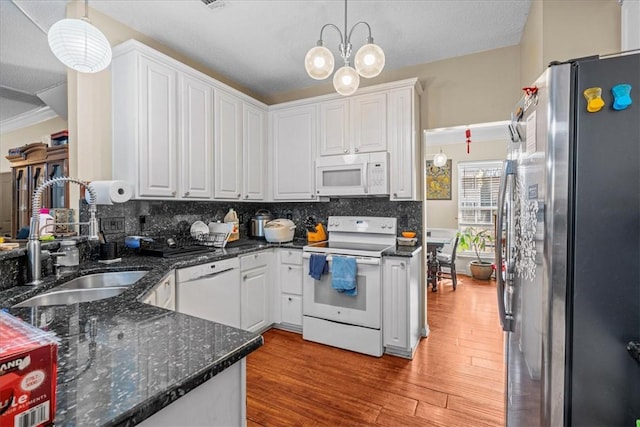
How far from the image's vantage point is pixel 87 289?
1718mm

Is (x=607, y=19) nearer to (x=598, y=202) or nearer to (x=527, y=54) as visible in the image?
(x=527, y=54)

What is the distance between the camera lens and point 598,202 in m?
0.93

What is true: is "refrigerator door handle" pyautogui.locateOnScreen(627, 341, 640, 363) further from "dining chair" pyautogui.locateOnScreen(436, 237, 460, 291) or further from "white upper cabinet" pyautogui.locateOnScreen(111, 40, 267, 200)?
"dining chair" pyautogui.locateOnScreen(436, 237, 460, 291)

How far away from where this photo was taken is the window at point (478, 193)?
226 inches

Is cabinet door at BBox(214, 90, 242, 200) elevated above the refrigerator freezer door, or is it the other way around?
cabinet door at BBox(214, 90, 242, 200)

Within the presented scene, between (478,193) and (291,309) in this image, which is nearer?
(291,309)

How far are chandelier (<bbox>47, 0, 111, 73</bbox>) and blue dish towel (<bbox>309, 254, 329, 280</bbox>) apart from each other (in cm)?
211

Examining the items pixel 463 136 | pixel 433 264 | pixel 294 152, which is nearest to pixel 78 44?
pixel 294 152

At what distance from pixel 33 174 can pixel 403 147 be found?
429 cm

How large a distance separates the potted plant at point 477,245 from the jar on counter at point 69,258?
17.4 ft

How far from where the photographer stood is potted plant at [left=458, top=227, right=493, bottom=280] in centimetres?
535

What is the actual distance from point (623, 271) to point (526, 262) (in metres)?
0.29

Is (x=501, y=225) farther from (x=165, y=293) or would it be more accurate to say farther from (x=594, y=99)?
(x=165, y=293)

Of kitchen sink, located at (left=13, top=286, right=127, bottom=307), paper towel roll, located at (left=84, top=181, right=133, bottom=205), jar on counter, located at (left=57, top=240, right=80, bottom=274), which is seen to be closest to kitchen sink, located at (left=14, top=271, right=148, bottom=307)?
kitchen sink, located at (left=13, top=286, right=127, bottom=307)
